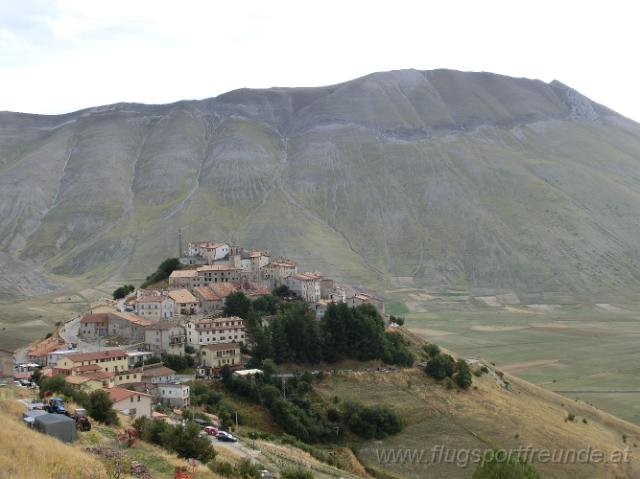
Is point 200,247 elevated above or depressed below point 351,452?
above

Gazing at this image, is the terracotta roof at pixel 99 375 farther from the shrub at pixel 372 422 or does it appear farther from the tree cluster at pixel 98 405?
the shrub at pixel 372 422

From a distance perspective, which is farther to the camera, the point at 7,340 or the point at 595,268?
the point at 595,268

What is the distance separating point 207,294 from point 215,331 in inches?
386

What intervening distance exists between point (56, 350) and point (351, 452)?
96.6ft

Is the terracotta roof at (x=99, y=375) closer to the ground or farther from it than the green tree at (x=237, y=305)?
closer to the ground

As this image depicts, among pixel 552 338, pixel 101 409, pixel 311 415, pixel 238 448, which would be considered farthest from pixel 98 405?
pixel 552 338

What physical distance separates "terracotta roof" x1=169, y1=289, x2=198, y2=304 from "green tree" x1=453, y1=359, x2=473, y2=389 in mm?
28221

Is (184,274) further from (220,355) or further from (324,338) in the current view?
(324,338)

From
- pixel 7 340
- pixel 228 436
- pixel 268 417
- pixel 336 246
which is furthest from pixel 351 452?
pixel 336 246

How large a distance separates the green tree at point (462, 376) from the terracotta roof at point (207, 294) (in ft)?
86.4

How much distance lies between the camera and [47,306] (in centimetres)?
13775

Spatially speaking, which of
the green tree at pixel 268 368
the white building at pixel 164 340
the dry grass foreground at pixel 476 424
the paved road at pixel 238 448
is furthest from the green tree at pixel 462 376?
the paved road at pixel 238 448

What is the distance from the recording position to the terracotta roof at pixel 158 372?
60.4 meters

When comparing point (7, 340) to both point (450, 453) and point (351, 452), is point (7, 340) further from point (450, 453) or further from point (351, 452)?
point (450, 453)
